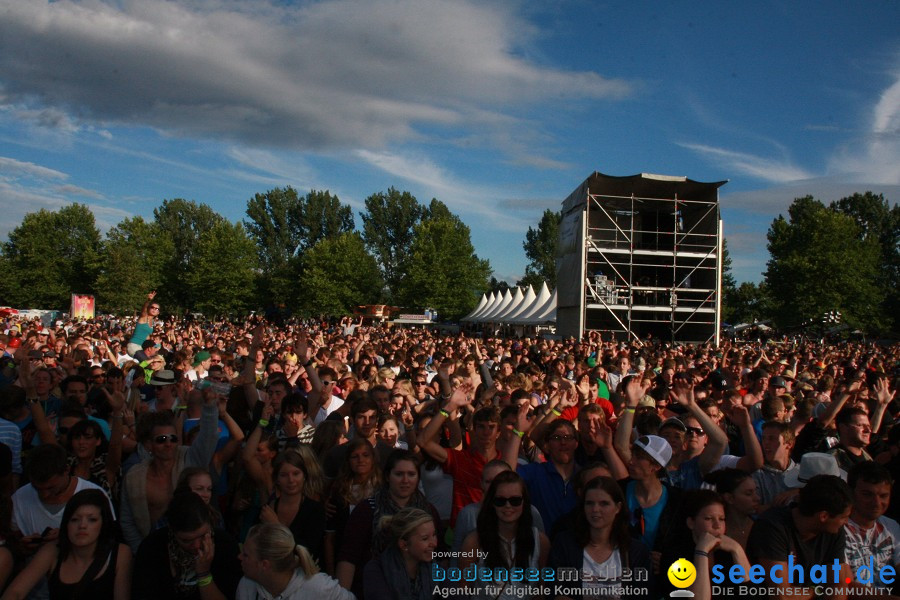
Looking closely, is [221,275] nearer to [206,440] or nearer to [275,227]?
[275,227]

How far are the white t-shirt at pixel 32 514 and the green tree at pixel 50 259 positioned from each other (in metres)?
54.4

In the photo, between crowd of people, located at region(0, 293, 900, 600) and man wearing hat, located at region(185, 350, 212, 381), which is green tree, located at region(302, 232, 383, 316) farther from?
crowd of people, located at region(0, 293, 900, 600)

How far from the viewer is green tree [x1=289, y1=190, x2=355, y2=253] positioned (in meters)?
66.2

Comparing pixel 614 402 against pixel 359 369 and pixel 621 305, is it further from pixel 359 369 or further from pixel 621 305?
pixel 621 305

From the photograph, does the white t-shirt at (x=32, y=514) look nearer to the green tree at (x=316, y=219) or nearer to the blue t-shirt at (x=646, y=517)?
the blue t-shirt at (x=646, y=517)

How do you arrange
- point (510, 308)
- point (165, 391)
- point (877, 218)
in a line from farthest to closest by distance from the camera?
point (877, 218) < point (510, 308) < point (165, 391)

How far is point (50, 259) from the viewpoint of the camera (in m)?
54.3

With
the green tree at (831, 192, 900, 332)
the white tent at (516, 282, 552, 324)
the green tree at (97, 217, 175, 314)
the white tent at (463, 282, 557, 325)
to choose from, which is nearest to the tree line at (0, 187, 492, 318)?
the green tree at (97, 217, 175, 314)

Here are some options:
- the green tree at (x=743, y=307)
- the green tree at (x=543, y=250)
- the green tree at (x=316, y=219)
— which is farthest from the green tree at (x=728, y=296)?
the green tree at (x=316, y=219)

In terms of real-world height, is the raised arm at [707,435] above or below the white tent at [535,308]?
below

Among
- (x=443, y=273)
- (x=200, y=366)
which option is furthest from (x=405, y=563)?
(x=443, y=273)

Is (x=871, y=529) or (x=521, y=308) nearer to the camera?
(x=871, y=529)

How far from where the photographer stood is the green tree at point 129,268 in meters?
49.8

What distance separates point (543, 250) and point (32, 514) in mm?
72085
